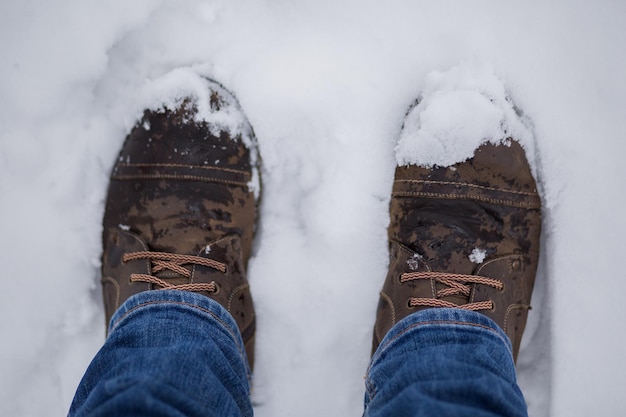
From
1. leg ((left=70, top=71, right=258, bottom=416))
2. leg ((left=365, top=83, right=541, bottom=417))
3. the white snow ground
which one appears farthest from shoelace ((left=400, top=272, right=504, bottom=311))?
leg ((left=70, top=71, right=258, bottom=416))

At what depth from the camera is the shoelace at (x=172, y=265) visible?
3.37 feet

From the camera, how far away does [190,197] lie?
3.63 ft

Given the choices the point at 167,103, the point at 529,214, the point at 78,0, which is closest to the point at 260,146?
the point at 167,103

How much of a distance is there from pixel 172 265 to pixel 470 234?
2.11 ft

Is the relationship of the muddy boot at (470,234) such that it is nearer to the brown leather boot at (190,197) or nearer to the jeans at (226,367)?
the jeans at (226,367)

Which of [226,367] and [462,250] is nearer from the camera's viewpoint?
[226,367]

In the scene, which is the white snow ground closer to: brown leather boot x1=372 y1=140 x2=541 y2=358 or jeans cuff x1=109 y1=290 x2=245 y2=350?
brown leather boot x1=372 y1=140 x2=541 y2=358

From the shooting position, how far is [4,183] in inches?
45.2

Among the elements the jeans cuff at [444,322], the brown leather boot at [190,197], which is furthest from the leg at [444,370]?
the brown leather boot at [190,197]

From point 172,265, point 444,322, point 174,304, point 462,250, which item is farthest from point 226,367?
point 462,250

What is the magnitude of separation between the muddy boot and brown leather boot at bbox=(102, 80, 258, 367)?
13.7 inches

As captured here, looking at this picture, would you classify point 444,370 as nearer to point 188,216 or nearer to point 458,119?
point 458,119

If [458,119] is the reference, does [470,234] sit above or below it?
below

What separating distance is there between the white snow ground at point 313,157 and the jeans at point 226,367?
245 mm
